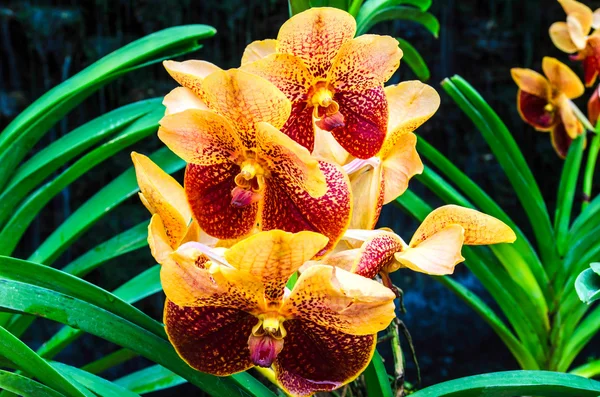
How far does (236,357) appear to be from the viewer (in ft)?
1.74

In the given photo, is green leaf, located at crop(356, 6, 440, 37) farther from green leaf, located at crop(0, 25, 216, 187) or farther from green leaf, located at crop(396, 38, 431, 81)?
green leaf, located at crop(0, 25, 216, 187)

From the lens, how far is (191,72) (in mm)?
559

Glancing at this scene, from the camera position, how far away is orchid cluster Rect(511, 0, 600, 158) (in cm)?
128

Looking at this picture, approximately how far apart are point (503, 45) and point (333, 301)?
11.8 feet

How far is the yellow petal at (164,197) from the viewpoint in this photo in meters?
0.54

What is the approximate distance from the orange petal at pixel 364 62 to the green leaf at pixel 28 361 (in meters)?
→ 0.36

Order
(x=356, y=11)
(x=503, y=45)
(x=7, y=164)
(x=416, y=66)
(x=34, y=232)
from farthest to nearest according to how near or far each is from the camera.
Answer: (x=503, y=45) → (x=34, y=232) → (x=416, y=66) → (x=7, y=164) → (x=356, y=11)

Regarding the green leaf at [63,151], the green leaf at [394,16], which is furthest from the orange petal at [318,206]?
the green leaf at [63,151]

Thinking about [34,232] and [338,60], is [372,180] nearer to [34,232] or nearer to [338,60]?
[338,60]

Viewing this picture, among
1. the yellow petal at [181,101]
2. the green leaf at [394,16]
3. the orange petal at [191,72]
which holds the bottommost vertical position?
the green leaf at [394,16]

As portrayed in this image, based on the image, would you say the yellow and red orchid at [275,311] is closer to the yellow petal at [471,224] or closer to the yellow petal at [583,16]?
the yellow petal at [471,224]

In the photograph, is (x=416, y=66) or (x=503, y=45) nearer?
(x=416, y=66)

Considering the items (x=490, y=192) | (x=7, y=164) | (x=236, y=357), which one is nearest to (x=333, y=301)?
(x=236, y=357)

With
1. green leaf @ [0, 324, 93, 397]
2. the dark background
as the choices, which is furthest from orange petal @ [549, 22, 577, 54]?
the dark background
